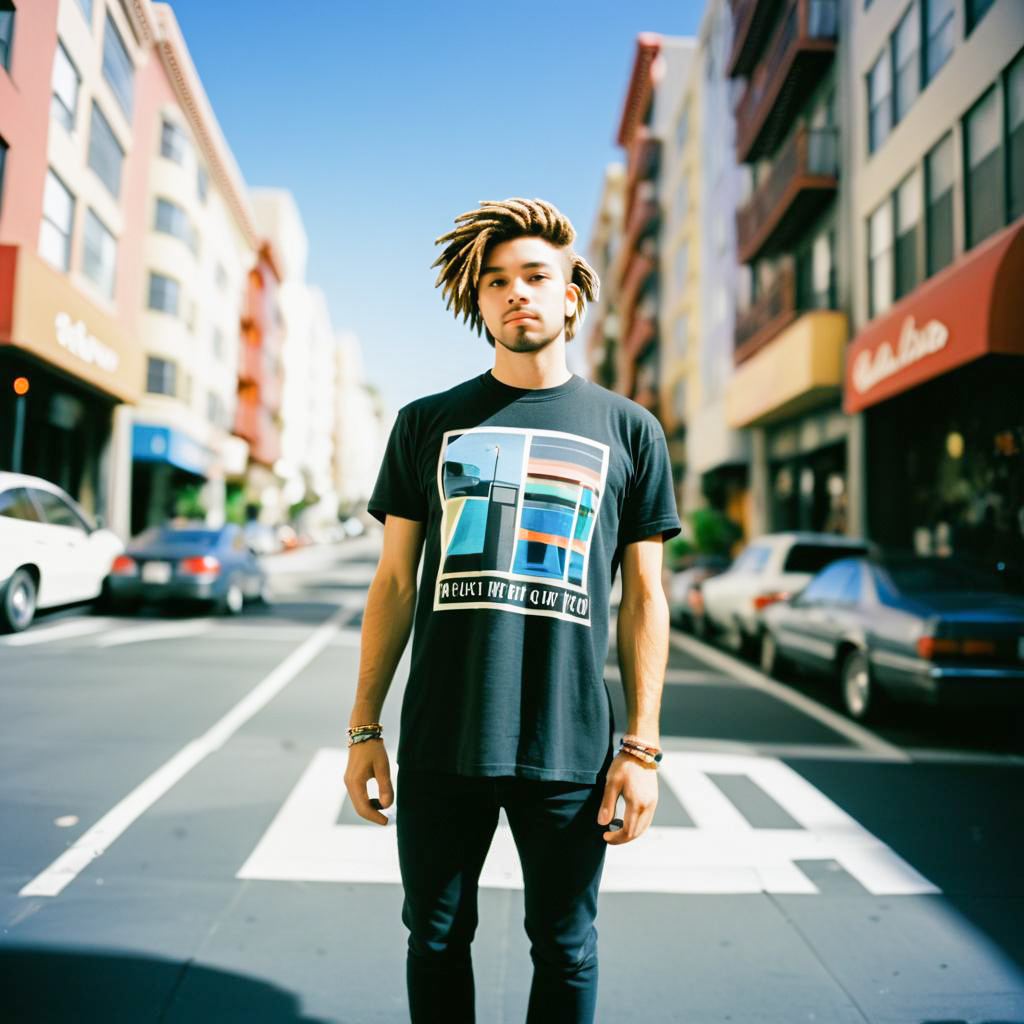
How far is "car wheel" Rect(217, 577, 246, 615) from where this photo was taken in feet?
45.2

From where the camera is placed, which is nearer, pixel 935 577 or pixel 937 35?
pixel 935 577

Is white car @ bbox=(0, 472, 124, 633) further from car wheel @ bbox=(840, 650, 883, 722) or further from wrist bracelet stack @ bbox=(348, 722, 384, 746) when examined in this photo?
car wheel @ bbox=(840, 650, 883, 722)

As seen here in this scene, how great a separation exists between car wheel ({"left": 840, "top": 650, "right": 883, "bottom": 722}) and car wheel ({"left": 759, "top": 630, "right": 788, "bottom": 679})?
1.77 meters

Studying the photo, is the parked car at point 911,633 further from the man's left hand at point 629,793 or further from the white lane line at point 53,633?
the white lane line at point 53,633

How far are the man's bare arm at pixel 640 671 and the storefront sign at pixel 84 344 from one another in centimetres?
132

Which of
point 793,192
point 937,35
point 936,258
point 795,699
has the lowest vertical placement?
point 795,699

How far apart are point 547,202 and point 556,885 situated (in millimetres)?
1485

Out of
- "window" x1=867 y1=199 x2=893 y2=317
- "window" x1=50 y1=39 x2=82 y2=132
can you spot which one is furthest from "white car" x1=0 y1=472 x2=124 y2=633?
"window" x1=867 y1=199 x2=893 y2=317

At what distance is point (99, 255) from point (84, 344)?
28cm

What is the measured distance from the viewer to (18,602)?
6.83 ft

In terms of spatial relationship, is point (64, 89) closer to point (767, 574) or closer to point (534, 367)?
point (534, 367)

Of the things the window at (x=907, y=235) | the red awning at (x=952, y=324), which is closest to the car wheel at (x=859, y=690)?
the red awning at (x=952, y=324)

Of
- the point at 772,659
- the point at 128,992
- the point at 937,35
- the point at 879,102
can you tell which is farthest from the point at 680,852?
the point at 879,102

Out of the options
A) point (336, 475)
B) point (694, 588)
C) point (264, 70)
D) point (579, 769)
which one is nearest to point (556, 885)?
point (579, 769)
